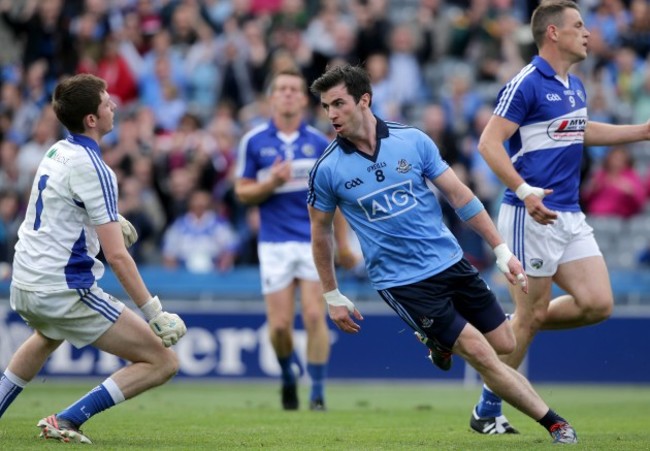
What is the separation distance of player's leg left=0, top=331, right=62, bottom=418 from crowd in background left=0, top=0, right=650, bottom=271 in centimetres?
836

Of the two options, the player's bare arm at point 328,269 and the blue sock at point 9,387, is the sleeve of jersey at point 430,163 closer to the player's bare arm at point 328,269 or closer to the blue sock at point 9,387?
the player's bare arm at point 328,269

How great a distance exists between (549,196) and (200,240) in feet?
28.1

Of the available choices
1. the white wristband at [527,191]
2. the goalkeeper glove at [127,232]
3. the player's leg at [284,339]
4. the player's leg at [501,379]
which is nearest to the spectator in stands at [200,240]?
the player's leg at [284,339]

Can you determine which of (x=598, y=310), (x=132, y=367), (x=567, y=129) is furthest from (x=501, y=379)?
(x=132, y=367)

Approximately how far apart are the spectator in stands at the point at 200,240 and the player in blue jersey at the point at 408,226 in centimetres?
879

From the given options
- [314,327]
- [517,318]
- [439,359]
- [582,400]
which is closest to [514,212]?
[517,318]

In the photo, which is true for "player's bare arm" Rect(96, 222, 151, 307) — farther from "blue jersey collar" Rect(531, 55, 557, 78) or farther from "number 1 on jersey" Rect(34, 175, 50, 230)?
"blue jersey collar" Rect(531, 55, 557, 78)

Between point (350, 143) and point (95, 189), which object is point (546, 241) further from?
point (95, 189)

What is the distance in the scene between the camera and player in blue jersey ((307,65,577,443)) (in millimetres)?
8055

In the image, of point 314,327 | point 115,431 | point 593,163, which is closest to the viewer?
point 115,431

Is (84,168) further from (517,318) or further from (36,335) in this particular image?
(517,318)

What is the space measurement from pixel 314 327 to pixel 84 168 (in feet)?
13.7

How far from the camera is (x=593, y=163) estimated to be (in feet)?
59.2

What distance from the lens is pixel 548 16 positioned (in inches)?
372
